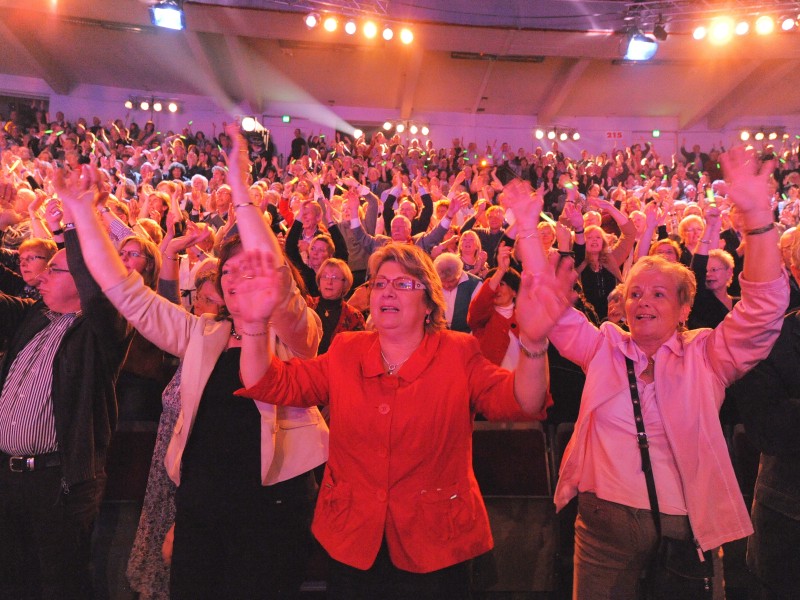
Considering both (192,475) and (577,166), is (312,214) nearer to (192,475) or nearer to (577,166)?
(192,475)

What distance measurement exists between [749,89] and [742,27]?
19.3 ft

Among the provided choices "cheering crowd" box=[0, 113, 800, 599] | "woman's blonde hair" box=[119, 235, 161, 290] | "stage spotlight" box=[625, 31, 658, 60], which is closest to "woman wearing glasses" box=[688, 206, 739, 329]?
"cheering crowd" box=[0, 113, 800, 599]

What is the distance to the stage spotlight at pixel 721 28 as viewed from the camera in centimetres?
1030

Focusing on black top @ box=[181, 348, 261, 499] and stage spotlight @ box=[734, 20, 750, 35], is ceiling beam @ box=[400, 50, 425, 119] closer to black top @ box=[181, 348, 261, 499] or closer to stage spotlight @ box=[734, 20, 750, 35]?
stage spotlight @ box=[734, 20, 750, 35]

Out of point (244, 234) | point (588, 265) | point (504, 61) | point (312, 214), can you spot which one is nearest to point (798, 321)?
point (244, 234)

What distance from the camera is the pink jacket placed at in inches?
69.2

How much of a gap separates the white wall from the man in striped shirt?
14.4 meters

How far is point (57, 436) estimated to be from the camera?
2240 mm

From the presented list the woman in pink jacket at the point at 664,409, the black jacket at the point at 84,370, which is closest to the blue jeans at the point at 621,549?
the woman in pink jacket at the point at 664,409

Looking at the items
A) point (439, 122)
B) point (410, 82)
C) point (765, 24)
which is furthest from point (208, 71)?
point (765, 24)

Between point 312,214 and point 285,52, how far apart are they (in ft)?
32.4

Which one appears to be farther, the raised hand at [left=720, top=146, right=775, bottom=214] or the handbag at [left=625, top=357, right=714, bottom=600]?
the handbag at [left=625, top=357, right=714, bottom=600]

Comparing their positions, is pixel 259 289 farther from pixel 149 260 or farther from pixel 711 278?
pixel 711 278

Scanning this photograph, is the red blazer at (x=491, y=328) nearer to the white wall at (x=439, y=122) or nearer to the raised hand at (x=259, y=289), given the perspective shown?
the raised hand at (x=259, y=289)
